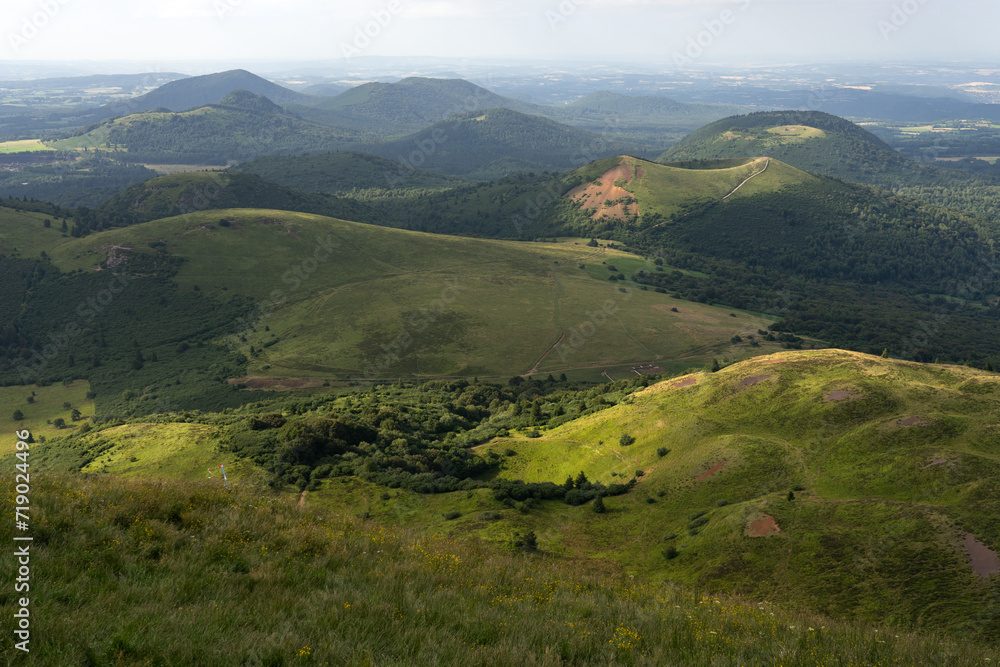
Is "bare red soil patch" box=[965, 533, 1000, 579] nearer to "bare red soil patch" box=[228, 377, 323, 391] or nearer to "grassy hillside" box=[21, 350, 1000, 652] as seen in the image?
"grassy hillside" box=[21, 350, 1000, 652]

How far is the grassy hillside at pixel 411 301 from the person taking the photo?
118 meters

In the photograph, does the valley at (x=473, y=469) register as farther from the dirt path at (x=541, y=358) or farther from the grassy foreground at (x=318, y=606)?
the dirt path at (x=541, y=358)

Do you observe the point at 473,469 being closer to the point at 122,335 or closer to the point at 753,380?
the point at 753,380

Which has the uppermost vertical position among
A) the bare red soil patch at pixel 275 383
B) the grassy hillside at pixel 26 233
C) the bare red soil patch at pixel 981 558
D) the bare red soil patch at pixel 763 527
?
the grassy hillside at pixel 26 233

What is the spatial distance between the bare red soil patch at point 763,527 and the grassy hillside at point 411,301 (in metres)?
77.5

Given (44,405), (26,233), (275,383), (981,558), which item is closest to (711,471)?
(981,558)

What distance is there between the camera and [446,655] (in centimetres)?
973

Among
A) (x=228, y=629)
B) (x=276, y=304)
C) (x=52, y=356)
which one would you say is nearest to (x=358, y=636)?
(x=228, y=629)

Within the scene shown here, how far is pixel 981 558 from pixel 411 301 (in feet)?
407

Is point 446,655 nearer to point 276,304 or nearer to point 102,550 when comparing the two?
point 102,550

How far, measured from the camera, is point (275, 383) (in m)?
109

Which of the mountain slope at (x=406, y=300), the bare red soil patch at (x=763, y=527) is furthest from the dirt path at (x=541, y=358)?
the bare red soil patch at (x=763, y=527)

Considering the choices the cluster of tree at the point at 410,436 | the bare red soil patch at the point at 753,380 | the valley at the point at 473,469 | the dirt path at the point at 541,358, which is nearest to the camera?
the valley at the point at 473,469

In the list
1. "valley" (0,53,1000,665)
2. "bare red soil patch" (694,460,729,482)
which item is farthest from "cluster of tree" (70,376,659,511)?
"bare red soil patch" (694,460,729,482)
